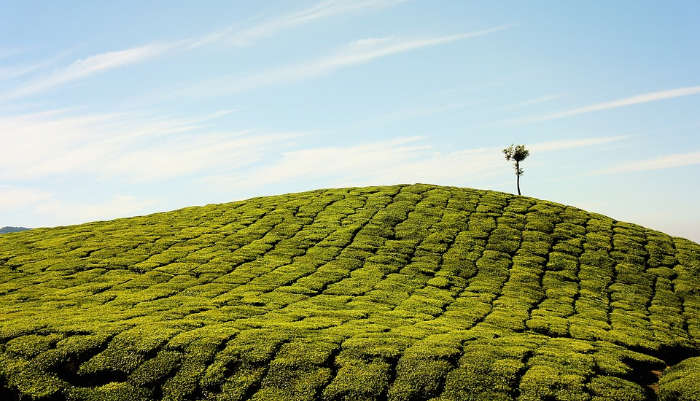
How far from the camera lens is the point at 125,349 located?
81.4ft

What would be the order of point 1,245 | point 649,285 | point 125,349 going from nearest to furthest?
point 125,349
point 649,285
point 1,245

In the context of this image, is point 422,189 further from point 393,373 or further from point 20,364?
point 20,364

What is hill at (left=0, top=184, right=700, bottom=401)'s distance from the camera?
23094mm

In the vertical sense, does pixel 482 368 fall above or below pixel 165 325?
below

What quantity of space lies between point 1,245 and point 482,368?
45.8 metres

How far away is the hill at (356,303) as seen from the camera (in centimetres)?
2309

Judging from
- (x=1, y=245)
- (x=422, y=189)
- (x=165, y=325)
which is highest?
(x=422, y=189)

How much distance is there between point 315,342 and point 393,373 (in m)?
4.53

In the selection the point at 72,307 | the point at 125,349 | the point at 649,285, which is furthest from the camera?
the point at 649,285

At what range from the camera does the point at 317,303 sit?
3331 centimetres

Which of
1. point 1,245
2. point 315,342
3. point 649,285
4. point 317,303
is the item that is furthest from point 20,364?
point 649,285

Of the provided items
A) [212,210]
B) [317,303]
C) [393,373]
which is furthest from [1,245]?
[393,373]

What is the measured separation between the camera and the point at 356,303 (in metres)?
33.4

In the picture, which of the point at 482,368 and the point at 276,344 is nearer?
the point at 482,368
